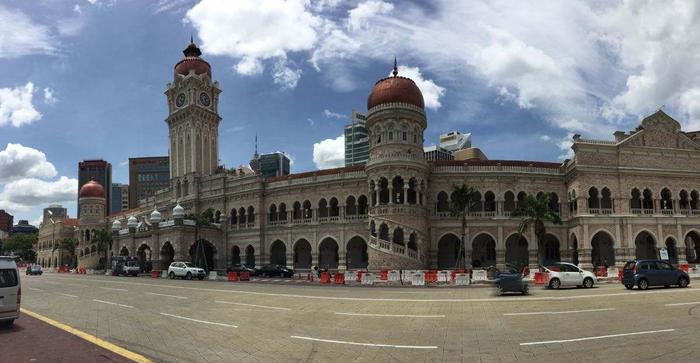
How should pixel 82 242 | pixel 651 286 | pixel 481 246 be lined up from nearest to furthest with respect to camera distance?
pixel 651 286 → pixel 481 246 → pixel 82 242

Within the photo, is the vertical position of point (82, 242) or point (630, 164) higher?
point (630, 164)

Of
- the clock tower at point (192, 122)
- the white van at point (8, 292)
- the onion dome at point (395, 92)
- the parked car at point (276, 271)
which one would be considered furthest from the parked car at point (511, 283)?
the clock tower at point (192, 122)

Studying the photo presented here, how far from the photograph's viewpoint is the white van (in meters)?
14.3

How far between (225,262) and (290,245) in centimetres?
997

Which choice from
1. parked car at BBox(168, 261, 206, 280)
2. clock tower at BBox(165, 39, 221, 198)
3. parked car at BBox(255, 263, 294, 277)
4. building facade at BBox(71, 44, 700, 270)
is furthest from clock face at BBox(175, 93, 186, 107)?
parked car at BBox(255, 263, 294, 277)

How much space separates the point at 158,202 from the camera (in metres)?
68.6

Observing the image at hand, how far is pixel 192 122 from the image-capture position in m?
62.1

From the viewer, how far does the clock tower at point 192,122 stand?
62250 millimetres

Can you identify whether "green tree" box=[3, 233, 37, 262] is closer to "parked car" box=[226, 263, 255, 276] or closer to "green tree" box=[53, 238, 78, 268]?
"green tree" box=[53, 238, 78, 268]

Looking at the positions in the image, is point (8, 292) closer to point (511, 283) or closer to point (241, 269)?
point (511, 283)

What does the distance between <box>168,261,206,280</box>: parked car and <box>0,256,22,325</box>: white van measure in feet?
92.8

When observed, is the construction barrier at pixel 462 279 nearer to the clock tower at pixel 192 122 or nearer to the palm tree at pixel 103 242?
the clock tower at pixel 192 122

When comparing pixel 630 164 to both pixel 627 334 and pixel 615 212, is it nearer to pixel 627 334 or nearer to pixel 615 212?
pixel 615 212

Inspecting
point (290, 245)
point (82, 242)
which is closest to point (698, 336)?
point (290, 245)
